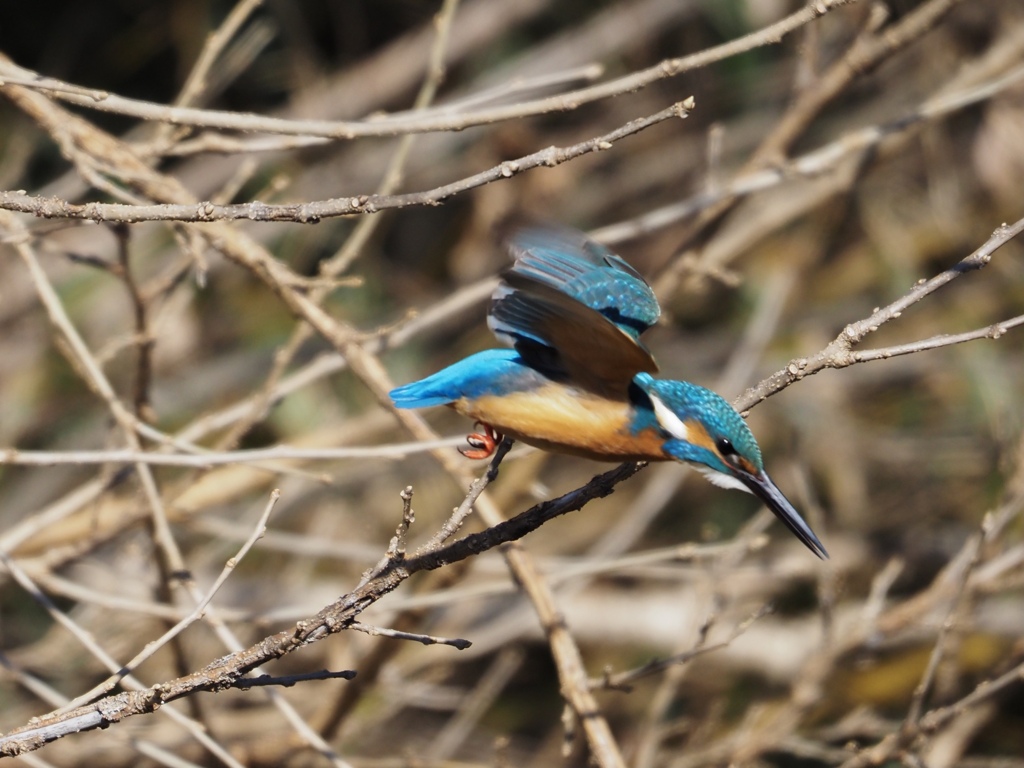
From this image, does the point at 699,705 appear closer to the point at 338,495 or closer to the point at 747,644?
the point at 747,644

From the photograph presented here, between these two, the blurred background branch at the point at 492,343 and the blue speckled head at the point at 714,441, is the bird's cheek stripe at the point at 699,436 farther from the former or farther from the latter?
the blurred background branch at the point at 492,343

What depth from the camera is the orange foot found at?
2.09 meters

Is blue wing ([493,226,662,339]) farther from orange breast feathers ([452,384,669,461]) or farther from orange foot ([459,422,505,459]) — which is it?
orange foot ([459,422,505,459])

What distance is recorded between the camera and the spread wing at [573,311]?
1700 millimetres

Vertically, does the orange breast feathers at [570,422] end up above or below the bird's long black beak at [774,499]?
above

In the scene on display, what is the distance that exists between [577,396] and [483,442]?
273 mm

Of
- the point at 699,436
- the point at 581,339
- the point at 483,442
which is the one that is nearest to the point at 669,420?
the point at 699,436

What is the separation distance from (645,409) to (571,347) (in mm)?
148

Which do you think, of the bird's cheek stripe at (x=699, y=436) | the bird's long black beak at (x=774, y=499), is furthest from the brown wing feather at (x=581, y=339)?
the bird's long black beak at (x=774, y=499)

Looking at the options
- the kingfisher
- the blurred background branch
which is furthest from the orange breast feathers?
the blurred background branch

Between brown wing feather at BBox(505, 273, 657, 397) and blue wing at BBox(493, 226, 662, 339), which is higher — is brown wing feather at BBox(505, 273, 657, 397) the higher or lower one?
the lower one

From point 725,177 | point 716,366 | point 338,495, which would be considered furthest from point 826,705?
point 725,177

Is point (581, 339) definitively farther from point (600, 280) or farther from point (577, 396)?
point (600, 280)

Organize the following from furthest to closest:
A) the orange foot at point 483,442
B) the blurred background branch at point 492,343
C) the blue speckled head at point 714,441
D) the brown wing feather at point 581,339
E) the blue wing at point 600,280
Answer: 1. the blurred background branch at point 492,343
2. the orange foot at point 483,442
3. the blue wing at point 600,280
4. the blue speckled head at point 714,441
5. the brown wing feather at point 581,339
